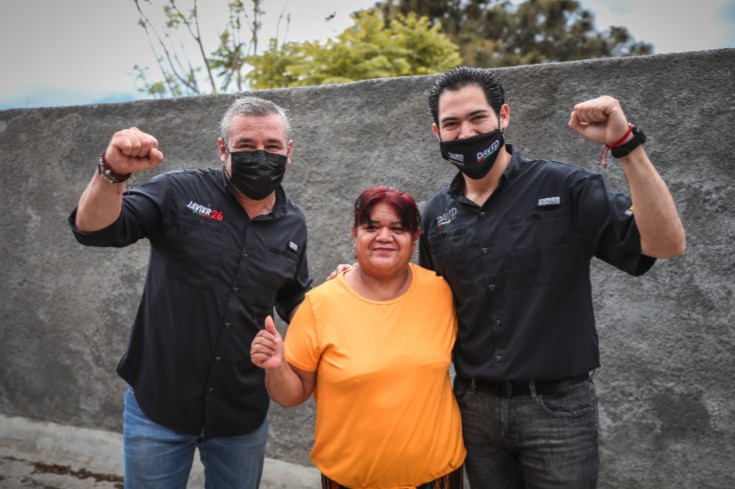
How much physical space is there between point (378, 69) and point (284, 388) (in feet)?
13.5

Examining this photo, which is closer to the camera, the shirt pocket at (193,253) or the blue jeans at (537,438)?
the blue jeans at (537,438)

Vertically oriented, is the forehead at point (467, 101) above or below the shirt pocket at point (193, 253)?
above

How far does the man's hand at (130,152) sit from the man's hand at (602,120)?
1.30 metres

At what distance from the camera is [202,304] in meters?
2.28

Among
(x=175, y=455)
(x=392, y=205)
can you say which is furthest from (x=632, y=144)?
(x=175, y=455)

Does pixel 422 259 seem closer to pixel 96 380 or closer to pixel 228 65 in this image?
pixel 96 380

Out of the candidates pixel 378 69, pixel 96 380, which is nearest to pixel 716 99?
pixel 378 69

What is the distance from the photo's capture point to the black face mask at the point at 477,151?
2.06 meters

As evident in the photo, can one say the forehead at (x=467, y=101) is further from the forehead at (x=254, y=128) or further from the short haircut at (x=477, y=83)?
the forehead at (x=254, y=128)

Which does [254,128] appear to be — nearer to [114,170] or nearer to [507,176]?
[114,170]

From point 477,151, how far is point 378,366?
33.7 inches

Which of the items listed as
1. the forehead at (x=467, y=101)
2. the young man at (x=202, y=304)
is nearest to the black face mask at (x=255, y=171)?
the young man at (x=202, y=304)

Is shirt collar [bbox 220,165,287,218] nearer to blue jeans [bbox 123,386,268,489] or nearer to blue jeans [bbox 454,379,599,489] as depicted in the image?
blue jeans [bbox 123,386,268,489]

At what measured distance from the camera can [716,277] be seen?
8.96ft
